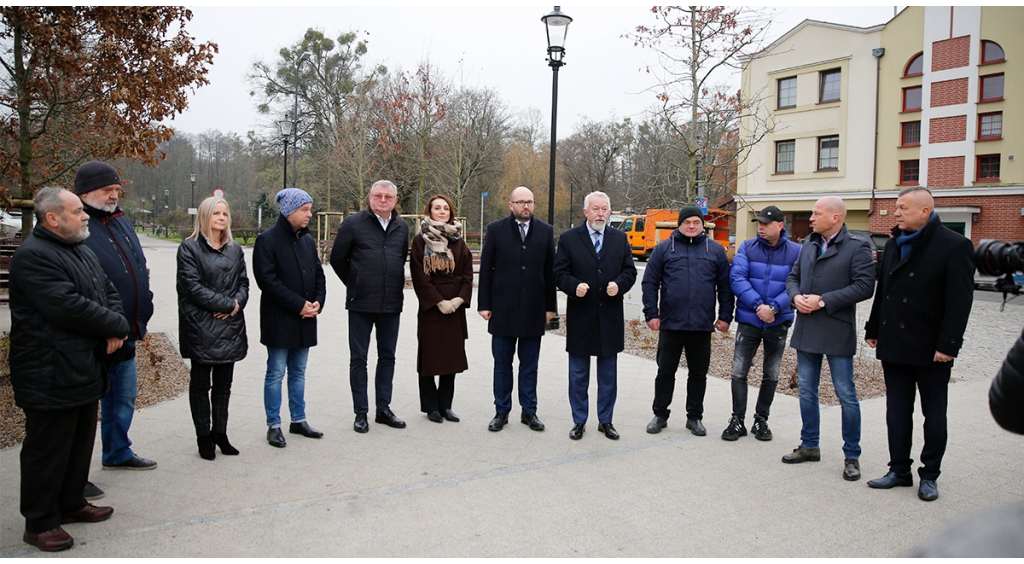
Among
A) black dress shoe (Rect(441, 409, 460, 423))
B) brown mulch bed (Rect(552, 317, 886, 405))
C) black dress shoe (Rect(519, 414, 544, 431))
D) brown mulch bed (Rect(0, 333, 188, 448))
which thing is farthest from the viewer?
brown mulch bed (Rect(552, 317, 886, 405))

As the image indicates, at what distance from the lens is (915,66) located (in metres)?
31.5

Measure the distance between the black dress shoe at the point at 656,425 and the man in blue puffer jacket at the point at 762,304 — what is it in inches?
20.6

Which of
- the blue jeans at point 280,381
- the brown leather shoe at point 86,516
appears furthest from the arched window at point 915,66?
the brown leather shoe at point 86,516

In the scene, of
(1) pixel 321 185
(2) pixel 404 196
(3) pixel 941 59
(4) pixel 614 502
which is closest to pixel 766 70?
(3) pixel 941 59

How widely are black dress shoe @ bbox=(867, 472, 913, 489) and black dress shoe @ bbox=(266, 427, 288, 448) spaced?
431 cm

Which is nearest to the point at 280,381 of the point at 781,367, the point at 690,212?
the point at 690,212

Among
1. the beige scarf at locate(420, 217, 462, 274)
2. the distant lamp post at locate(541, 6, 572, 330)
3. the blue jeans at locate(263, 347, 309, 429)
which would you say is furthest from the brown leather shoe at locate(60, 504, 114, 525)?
the distant lamp post at locate(541, 6, 572, 330)

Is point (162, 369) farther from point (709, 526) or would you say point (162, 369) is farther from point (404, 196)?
point (404, 196)

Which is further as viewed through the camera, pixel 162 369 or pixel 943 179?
pixel 943 179

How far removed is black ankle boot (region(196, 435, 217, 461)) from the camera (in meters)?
5.09

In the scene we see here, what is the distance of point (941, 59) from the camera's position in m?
30.3

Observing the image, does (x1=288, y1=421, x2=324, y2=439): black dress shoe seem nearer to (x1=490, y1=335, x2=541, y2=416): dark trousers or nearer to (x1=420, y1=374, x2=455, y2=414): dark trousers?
(x1=420, y1=374, x2=455, y2=414): dark trousers

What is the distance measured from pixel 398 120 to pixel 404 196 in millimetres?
7028

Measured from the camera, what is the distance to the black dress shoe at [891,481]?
4.74 meters
